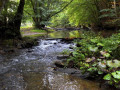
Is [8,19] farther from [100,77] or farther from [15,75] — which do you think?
[100,77]

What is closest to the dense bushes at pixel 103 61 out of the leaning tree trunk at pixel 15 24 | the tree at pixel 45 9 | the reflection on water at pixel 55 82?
the reflection on water at pixel 55 82

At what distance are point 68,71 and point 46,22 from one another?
A: 46.8ft

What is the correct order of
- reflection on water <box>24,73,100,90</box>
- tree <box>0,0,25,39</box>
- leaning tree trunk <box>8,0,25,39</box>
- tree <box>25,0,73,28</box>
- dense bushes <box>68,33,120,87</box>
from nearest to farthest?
dense bushes <box>68,33,120,87</box> → reflection on water <box>24,73,100,90</box> → tree <box>0,0,25,39</box> → leaning tree trunk <box>8,0,25,39</box> → tree <box>25,0,73,28</box>

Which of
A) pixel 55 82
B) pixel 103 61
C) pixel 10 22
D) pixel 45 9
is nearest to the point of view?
pixel 103 61

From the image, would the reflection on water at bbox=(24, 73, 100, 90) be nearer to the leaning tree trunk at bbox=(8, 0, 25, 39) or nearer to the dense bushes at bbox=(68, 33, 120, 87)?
the dense bushes at bbox=(68, 33, 120, 87)

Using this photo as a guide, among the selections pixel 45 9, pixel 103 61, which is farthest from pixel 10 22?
pixel 45 9

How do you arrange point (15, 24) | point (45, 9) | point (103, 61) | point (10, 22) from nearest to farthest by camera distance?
point (103, 61)
point (10, 22)
point (15, 24)
point (45, 9)

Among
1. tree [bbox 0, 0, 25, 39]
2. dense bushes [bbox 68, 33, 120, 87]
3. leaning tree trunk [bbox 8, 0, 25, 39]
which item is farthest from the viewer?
leaning tree trunk [bbox 8, 0, 25, 39]

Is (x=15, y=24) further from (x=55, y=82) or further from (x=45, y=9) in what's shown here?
(x=45, y=9)

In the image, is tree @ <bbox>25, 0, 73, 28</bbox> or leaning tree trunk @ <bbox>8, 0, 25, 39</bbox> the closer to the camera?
leaning tree trunk @ <bbox>8, 0, 25, 39</bbox>

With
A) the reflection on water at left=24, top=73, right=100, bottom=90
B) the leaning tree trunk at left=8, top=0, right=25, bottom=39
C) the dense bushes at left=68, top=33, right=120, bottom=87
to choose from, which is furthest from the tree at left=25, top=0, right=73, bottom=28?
the reflection on water at left=24, top=73, right=100, bottom=90

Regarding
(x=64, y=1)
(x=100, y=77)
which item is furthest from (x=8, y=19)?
Answer: (x=64, y=1)

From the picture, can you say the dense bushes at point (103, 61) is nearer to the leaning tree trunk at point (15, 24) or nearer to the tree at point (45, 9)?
the leaning tree trunk at point (15, 24)

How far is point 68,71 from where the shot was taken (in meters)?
3.44
